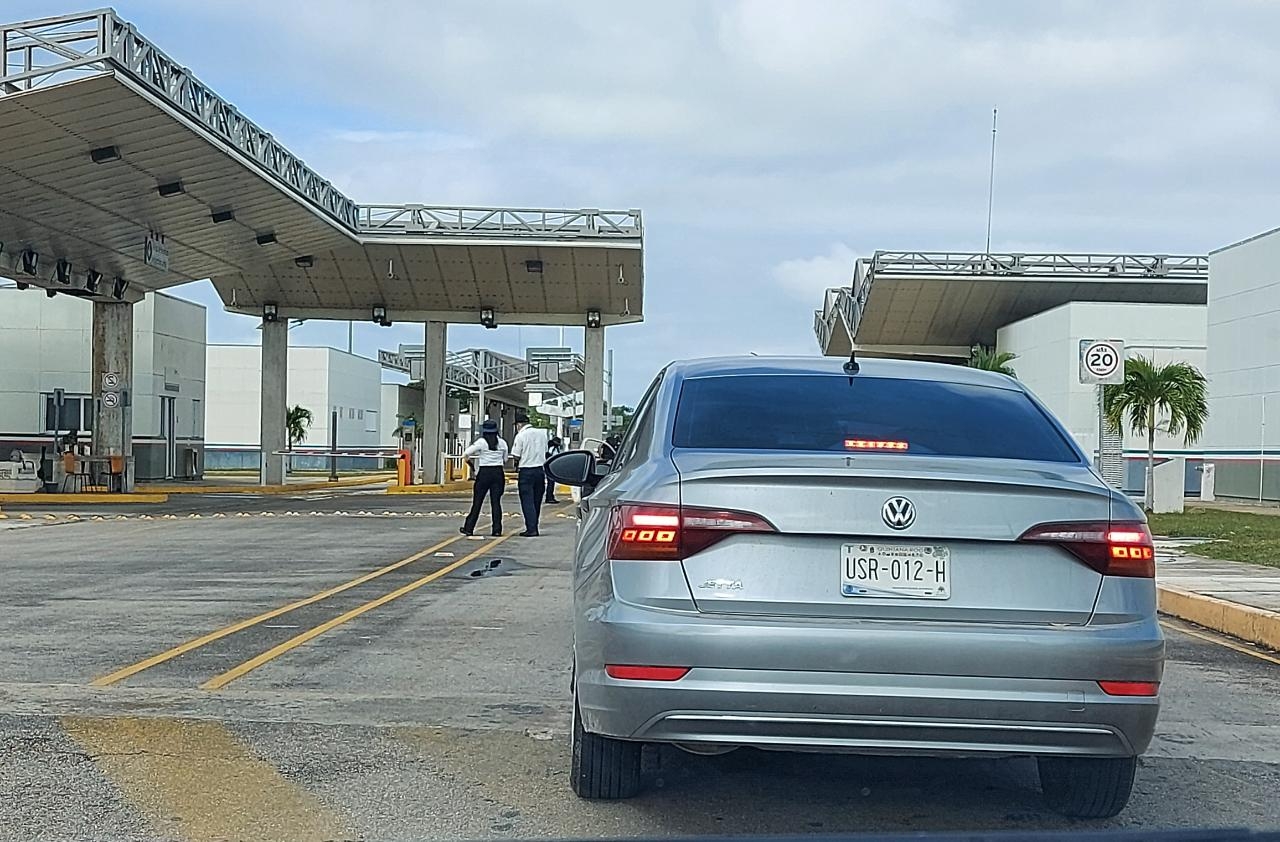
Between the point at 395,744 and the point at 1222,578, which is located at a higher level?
the point at 395,744

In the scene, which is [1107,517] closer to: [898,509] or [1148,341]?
[898,509]

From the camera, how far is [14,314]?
41938mm

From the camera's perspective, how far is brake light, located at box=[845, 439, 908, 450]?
5.19 meters

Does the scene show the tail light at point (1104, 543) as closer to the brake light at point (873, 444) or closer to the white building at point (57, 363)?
the brake light at point (873, 444)

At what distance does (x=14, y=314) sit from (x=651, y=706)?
41.6 m

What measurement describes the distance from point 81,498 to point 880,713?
31324 millimetres

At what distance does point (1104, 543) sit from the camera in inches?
186

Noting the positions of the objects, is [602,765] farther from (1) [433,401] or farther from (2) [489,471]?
(1) [433,401]

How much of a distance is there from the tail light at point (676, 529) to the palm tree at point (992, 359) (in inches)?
1369

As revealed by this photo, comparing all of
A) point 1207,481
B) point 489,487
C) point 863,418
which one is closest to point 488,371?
point 1207,481

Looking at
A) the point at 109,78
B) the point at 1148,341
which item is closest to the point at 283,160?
the point at 109,78

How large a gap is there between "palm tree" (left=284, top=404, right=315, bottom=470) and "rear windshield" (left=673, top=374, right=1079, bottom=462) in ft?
229

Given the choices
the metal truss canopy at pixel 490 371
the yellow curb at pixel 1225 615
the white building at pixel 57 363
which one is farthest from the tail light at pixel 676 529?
the metal truss canopy at pixel 490 371

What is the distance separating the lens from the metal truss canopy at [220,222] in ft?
72.6
